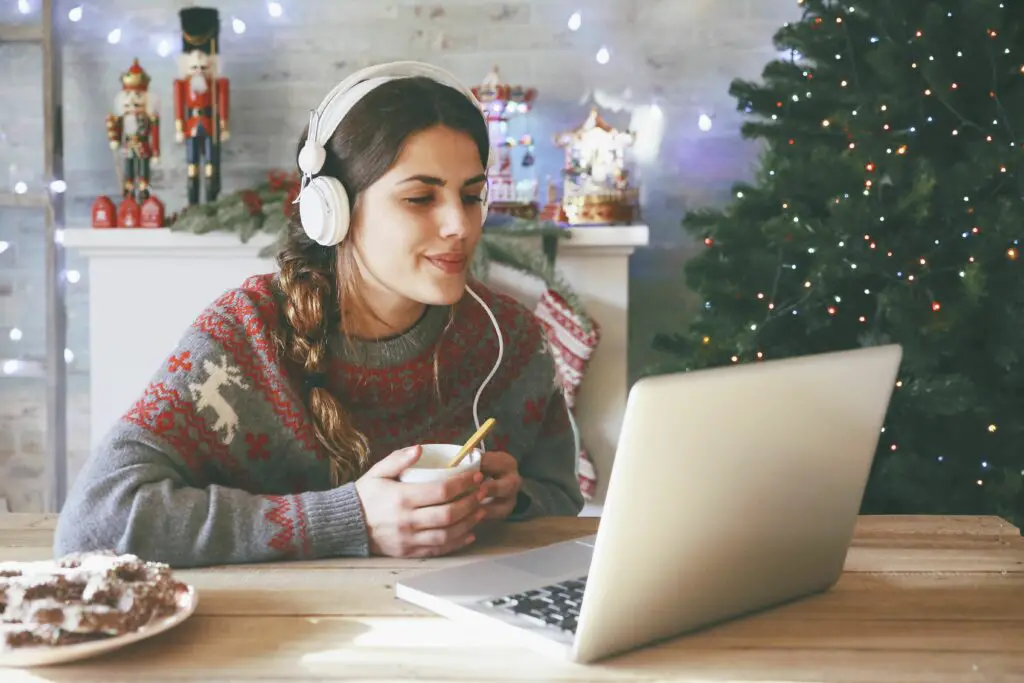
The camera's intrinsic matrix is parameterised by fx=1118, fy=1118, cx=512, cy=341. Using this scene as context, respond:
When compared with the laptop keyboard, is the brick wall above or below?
above

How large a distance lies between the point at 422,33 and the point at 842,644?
9.17ft

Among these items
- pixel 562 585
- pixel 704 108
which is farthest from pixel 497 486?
pixel 704 108

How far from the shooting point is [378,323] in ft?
4.87

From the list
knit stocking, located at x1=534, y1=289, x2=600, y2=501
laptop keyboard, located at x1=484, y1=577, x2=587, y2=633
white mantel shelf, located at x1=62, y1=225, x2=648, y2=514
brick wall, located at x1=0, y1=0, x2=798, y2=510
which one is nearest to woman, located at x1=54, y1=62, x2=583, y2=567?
laptop keyboard, located at x1=484, y1=577, x2=587, y2=633

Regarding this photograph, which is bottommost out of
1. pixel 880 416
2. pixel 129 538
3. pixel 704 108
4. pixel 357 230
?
pixel 129 538

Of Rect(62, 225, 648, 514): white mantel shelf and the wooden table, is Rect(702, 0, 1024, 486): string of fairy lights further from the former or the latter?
the wooden table

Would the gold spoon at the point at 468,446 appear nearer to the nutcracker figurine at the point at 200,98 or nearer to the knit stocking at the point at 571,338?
the knit stocking at the point at 571,338

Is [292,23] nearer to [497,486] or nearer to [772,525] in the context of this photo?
[497,486]

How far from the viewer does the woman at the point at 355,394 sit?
3.63ft

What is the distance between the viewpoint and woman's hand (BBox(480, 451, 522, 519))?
121cm

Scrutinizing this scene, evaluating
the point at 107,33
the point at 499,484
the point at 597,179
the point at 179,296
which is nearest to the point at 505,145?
the point at 597,179

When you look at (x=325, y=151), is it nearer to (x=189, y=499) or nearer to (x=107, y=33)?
(x=189, y=499)

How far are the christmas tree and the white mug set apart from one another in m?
1.42

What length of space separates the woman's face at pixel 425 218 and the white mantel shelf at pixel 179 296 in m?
1.62
